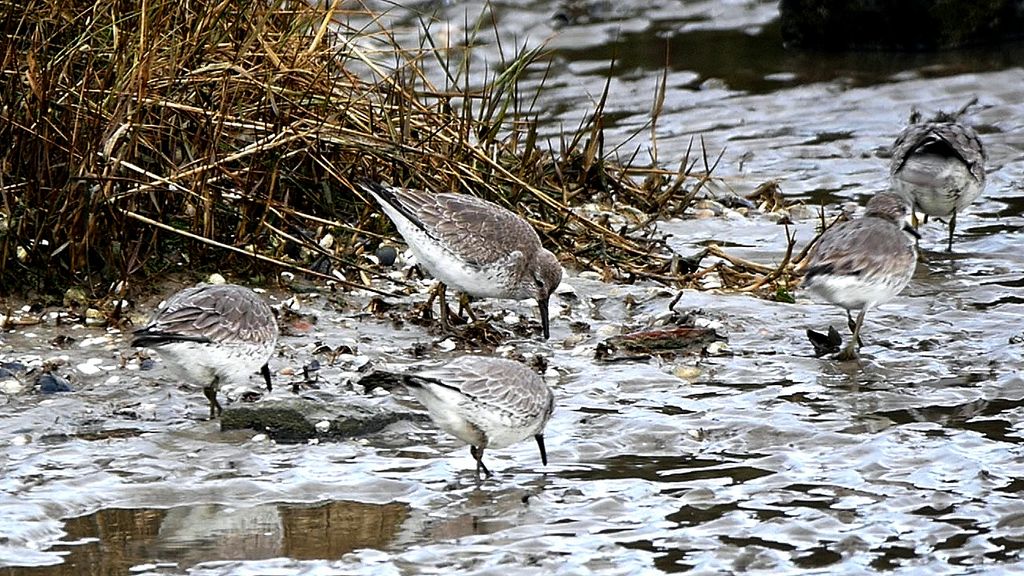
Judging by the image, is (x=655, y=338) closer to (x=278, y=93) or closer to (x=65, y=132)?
(x=278, y=93)

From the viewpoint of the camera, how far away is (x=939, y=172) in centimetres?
1011

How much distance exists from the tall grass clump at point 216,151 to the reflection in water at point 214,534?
8.19ft

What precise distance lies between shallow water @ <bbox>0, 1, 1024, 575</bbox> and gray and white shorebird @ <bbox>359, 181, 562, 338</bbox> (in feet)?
1.13

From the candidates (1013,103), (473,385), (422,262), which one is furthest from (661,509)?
(1013,103)

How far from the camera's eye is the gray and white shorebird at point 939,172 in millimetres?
10141

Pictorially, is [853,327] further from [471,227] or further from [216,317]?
[216,317]

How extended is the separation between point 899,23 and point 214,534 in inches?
477

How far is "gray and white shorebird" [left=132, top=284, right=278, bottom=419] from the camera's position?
671 cm

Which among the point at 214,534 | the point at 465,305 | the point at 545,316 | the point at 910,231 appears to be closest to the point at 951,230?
the point at 910,231

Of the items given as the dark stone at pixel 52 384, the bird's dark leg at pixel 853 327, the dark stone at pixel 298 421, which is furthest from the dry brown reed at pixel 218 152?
the dark stone at pixel 298 421

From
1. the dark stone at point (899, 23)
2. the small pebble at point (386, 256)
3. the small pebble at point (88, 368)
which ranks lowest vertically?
the small pebble at point (88, 368)

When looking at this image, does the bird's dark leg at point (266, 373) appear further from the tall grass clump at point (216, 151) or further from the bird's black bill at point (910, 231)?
the bird's black bill at point (910, 231)

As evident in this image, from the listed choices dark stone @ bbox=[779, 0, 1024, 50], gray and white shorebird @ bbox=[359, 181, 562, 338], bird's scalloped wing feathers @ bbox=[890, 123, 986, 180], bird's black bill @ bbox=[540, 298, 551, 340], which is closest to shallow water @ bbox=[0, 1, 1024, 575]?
bird's black bill @ bbox=[540, 298, 551, 340]

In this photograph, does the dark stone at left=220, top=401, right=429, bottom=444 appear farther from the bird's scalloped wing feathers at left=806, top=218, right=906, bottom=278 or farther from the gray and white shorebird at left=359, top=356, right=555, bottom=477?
the bird's scalloped wing feathers at left=806, top=218, right=906, bottom=278
